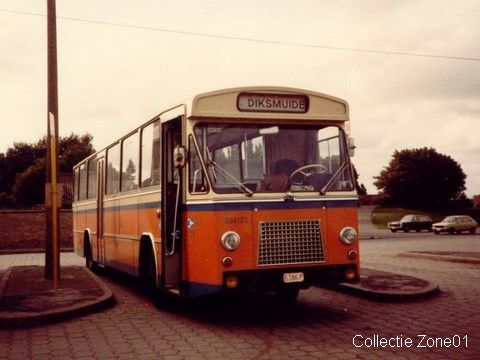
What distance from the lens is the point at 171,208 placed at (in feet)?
34.8

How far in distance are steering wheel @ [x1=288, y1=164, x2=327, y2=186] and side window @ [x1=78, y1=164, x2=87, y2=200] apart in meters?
10.6

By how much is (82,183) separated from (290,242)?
1190 cm

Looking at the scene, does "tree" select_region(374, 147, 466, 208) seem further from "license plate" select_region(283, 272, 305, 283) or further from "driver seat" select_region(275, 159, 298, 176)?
"license plate" select_region(283, 272, 305, 283)

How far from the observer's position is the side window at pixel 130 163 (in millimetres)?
12797

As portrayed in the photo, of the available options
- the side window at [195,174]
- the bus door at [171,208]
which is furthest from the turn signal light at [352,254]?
the bus door at [171,208]

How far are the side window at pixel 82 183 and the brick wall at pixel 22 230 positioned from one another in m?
15.8

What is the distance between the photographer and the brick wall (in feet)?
119

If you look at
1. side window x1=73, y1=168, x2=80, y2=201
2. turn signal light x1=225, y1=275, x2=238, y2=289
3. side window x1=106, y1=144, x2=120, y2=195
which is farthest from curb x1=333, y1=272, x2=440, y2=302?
→ side window x1=73, y1=168, x2=80, y2=201

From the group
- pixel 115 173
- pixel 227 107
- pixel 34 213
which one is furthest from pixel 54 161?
pixel 34 213

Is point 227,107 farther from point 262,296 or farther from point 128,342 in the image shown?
point 262,296

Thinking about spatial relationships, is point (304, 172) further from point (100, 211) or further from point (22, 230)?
point (22, 230)

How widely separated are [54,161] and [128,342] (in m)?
4.87

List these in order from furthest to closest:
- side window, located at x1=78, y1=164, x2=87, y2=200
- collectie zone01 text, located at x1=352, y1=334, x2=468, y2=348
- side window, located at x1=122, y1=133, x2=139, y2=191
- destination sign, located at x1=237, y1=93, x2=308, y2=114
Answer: side window, located at x1=78, y1=164, x2=87, y2=200 < side window, located at x1=122, y1=133, x2=139, y2=191 < destination sign, located at x1=237, y1=93, x2=308, y2=114 < collectie zone01 text, located at x1=352, y1=334, x2=468, y2=348

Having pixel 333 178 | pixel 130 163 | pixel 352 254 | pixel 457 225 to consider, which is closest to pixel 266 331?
pixel 352 254
